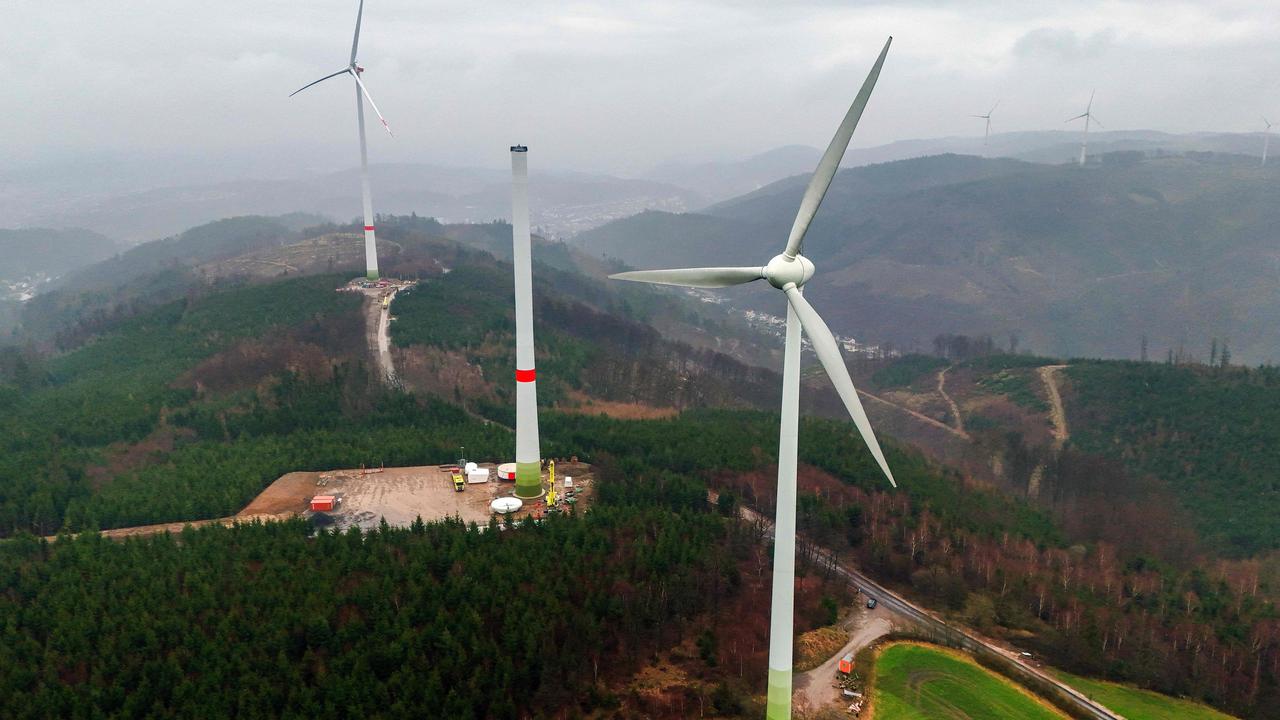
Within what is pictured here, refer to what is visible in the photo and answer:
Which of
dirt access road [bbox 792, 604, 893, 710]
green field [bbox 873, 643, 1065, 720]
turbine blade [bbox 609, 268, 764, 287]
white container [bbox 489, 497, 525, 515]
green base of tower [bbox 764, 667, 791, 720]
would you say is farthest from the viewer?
white container [bbox 489, 497, 525, 515]

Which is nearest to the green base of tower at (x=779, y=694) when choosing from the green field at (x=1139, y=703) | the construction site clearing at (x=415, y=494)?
the green field at (x=1139, y=703)

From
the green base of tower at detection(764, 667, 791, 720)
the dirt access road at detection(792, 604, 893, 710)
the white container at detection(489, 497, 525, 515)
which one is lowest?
the dirt access road at detection(792, 604, 893, 710)

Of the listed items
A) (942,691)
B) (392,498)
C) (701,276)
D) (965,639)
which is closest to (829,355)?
(701,276)

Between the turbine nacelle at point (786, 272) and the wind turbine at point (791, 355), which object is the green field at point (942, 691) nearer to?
the wind turbine at point (791, 355)

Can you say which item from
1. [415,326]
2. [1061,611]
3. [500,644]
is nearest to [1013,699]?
[1061,611]

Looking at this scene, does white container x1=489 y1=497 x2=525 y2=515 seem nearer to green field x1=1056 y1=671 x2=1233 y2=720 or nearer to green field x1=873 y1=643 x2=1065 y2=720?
green field x1=873 y1=643 x2=1065 y2=720

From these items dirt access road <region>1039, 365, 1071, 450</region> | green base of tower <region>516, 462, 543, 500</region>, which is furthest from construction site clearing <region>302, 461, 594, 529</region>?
dirt access road <region>1039, 365, 1071, 450</region>
